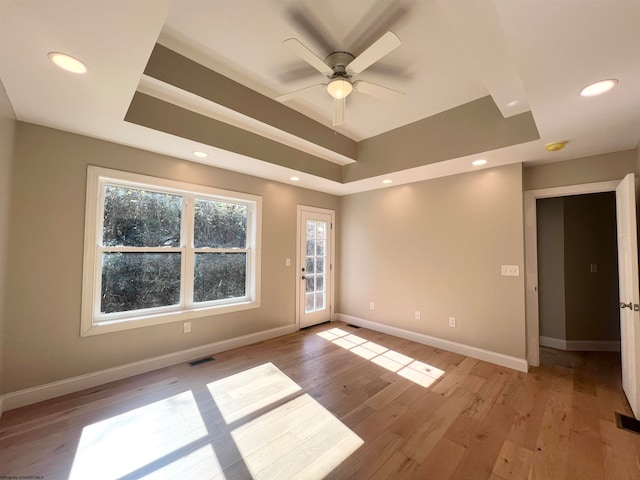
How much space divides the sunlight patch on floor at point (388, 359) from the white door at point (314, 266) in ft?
1.73

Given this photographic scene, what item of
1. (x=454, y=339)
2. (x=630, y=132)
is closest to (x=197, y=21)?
(x=630, y=132)

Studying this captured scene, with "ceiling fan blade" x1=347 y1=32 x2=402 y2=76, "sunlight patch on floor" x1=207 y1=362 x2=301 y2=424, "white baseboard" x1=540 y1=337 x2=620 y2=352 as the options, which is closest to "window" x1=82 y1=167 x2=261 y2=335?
"sunlight patch on floor" x1=207 y1=362 x2=301 y2=424

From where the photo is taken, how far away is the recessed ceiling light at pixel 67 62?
1456 millimetres

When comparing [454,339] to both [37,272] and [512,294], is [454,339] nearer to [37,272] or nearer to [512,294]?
[512,294]

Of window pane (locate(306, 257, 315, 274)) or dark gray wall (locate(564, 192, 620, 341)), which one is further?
window pane (locate(306, 257, 315, 274))

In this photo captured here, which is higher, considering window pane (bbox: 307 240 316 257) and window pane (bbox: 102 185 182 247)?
window pane (bbox: 102 185 182 247)

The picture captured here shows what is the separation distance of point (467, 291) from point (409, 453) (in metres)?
2.29

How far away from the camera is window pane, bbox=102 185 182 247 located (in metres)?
2.78

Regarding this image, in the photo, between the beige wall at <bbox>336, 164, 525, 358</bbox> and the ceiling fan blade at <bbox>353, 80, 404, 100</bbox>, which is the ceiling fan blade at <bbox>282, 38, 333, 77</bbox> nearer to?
the ceiling fan blade at <bbox>353, 80, 404, 100</bbox>

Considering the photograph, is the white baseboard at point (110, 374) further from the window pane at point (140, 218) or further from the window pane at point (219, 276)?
the window pane at point (140, 218)

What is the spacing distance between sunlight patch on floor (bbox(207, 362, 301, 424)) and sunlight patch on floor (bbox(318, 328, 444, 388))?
115 cm

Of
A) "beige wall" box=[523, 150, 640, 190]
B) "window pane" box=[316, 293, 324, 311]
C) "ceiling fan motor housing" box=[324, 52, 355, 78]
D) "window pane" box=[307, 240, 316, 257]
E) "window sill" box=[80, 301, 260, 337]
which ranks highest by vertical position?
"ceiling fan motor housing" box=[324, 52, 355, 78]

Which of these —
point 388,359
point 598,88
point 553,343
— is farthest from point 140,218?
point 553,343

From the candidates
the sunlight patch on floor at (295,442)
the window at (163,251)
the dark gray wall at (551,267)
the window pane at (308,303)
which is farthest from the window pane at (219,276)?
the dark gray wall at (551,267)
